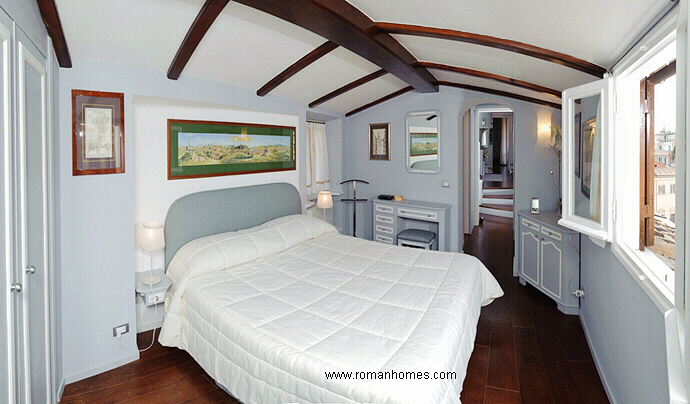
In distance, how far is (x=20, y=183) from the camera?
1593 millimetres

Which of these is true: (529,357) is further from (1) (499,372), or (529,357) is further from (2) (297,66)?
(2) (297,66)

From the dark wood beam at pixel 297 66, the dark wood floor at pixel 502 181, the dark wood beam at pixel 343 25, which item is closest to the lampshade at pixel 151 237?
the dark wood beam at pixel 297 66

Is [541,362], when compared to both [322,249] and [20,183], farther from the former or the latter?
[20,183]

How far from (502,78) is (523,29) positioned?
56.8 inches

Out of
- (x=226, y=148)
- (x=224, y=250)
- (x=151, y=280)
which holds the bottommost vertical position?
(x=151, y=280)

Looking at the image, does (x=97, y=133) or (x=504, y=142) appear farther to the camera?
(x=504, y=142)

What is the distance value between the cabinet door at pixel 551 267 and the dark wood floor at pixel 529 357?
0.19 m

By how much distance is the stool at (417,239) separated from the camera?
4.46 meters

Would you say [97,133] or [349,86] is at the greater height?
[349,86]

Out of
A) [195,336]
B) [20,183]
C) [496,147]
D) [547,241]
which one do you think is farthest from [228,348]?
[496,147]

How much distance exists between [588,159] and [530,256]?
5.25 ft

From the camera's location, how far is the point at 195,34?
2.28 meters

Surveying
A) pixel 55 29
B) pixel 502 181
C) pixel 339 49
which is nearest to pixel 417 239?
pixel 339 49

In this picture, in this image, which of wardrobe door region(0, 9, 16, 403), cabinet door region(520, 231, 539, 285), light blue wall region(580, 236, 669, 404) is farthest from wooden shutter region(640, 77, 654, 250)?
wardrobe door region(0, 9, 16, 403)
